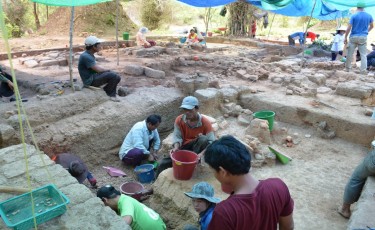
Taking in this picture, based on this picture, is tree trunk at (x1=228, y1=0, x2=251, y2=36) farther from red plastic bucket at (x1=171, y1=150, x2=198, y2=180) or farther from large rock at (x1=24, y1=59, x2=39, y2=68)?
red plastic bucket at (x1=171, y1=150, x2=198, y2=180)

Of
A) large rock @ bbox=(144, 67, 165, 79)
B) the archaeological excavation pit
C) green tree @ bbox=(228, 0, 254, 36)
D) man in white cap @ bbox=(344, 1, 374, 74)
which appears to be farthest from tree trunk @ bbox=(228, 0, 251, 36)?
large rock @ bbox=(144, 67, 165, 79)

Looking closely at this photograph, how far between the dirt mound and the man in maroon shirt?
1434 centimetres

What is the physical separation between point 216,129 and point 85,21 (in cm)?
1249

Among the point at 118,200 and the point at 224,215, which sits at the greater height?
the point at 224,215

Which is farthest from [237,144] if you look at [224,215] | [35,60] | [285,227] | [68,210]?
[35,60]

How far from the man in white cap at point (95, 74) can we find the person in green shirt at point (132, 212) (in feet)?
9.32

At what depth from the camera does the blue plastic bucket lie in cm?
452

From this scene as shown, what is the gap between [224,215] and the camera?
146 cm

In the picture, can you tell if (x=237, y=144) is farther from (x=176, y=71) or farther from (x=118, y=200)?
(x=176, y=71)

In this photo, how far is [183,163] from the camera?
3408 mm

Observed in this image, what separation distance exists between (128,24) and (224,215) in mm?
16164

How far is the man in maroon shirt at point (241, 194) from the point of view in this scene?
148 cm

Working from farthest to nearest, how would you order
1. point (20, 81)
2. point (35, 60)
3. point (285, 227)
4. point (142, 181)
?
point (35, 60) → point (20, 81) → point (142, 181) → point (285, 227)

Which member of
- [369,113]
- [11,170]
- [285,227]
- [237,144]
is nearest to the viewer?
[237,144]
